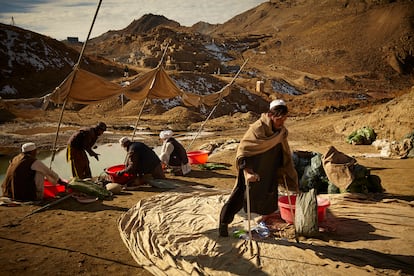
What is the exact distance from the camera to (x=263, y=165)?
11.0ft

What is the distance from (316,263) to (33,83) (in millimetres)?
22410

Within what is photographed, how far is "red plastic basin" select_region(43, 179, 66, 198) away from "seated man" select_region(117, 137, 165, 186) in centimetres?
88

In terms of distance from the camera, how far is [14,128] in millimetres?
13367

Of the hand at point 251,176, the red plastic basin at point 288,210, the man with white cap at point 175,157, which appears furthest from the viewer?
the man with white cap at point 175,157

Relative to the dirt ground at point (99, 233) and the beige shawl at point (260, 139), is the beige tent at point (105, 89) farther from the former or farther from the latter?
the beige shawl at point (260, 139)

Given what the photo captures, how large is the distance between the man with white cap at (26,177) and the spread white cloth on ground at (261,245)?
141 centimetres

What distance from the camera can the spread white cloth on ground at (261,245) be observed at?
114 inches

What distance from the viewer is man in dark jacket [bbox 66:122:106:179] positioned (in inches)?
229

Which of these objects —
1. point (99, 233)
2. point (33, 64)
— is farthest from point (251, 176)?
point (33, 64)

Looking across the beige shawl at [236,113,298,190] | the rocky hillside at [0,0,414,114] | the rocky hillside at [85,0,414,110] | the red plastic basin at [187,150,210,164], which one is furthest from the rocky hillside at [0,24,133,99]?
the beige shawl at [236,113,298,190]

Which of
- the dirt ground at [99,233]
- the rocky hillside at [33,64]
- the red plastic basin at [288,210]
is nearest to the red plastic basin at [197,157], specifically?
the dirt ground at [99,233]

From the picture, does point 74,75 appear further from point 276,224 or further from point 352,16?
point 352,16

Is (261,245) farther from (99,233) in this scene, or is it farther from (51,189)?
(51,189)

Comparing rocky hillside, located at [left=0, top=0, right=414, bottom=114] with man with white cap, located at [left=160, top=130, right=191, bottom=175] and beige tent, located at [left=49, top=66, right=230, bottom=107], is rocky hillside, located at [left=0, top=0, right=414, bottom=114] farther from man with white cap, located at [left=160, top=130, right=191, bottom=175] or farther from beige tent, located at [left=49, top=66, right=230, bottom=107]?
man with white cap, located at [left=160, top=130, right=191, bottom=175]
